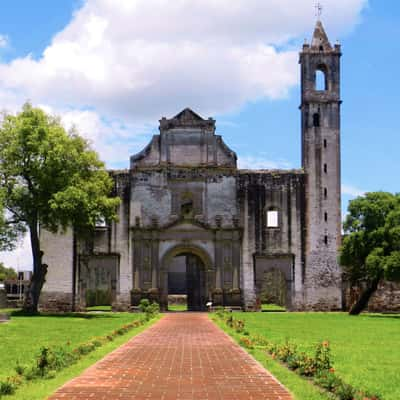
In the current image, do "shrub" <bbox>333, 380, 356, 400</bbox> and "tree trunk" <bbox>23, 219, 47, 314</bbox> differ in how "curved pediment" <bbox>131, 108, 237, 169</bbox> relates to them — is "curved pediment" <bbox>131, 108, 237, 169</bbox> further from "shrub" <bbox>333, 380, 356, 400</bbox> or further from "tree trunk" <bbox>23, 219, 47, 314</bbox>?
"shrub" <bbox>333, 380, 356, 400</bbox>

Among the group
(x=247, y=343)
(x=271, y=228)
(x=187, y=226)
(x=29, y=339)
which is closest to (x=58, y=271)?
(x=187, y=226)

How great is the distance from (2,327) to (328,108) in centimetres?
2655

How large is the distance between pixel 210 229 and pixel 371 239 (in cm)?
999

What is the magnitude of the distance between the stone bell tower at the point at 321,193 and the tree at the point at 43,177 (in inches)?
521

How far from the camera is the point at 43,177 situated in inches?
1387

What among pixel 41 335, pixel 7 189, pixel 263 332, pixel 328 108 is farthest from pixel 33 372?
pixel 328 108

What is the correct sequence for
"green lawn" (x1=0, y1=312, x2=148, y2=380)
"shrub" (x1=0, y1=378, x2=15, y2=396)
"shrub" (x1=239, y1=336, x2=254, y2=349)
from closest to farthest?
1. "shrub" (x1=0, y1=378, x2=15, y2=396)
2. "green lawn" (x1=0, y1=312, x2=148, y2=380)
3. "shrub" (x1=239, y1=336, x2=254, y2=349)

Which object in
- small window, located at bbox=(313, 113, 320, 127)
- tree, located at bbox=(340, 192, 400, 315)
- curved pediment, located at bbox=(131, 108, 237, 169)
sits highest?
small window, located at bbox=(313, 113, 320, 127)

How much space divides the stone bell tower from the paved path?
26133 mm

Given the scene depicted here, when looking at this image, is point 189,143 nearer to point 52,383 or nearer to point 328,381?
point 52,383

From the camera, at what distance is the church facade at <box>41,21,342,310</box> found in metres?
43.3

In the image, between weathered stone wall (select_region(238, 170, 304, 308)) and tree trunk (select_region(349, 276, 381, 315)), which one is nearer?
tree trunk (select_region(349, 276, 381, 315))

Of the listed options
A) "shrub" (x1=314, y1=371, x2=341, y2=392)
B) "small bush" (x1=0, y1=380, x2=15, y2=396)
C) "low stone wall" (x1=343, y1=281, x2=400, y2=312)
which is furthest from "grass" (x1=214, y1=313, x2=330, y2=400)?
"low stone wall" (x1=343, y1=281, x2=400, y2=312)

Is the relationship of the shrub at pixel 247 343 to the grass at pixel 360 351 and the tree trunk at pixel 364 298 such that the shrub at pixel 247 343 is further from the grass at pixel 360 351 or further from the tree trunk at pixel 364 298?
the tree trunk at pixel 364 298
